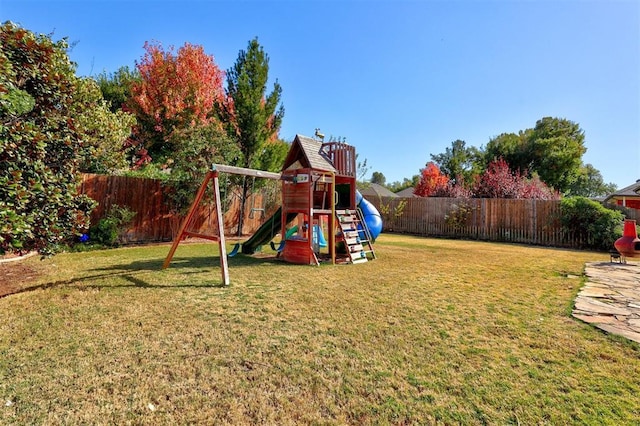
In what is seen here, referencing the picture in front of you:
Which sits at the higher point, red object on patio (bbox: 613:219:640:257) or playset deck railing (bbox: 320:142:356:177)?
playset deck railing (bbox: 320:142:356:177)

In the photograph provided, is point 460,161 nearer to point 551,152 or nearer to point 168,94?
point 551,152

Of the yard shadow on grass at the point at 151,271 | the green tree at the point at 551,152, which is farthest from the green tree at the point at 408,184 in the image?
the yard shadow on grass at the point at 151,271

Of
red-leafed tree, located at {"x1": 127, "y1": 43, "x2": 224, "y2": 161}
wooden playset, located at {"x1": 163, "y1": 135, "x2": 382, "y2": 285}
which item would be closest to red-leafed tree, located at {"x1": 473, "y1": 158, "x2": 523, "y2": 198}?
wooden playset, located at {"x1": 163, "y1": 135, "x2": 382, "y2": 285}

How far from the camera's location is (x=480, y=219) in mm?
14719

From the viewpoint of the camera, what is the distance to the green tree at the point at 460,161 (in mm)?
32631

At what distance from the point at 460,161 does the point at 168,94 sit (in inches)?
1273

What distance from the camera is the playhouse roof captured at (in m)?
7.46

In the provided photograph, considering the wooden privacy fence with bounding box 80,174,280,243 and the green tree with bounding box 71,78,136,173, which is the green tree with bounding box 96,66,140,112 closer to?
the green tree with bounding box 71,78,136,173

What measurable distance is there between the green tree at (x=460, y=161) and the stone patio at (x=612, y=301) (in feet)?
87.5

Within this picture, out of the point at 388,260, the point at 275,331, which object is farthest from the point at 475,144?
the point at 275,331

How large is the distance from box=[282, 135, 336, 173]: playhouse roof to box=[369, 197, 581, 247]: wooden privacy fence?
10.1 metres

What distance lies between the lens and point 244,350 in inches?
109

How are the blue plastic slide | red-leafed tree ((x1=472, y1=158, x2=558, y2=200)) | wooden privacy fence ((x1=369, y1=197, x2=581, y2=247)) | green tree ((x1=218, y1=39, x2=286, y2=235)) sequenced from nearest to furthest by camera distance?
1. the blue plastic slide
2. green tree ((x1=218, y1=39, x2=286, y2=235))
3. wooden privacy fence ((x1=369, y1=197, x2=581, y2=247))
4. red-leafed tree ((x1=472, y1=158, x2=558, y2=200))

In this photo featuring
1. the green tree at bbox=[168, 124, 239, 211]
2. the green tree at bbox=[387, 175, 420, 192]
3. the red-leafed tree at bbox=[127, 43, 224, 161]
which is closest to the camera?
the green tree at bbox=[168, 124, 239, 211]
